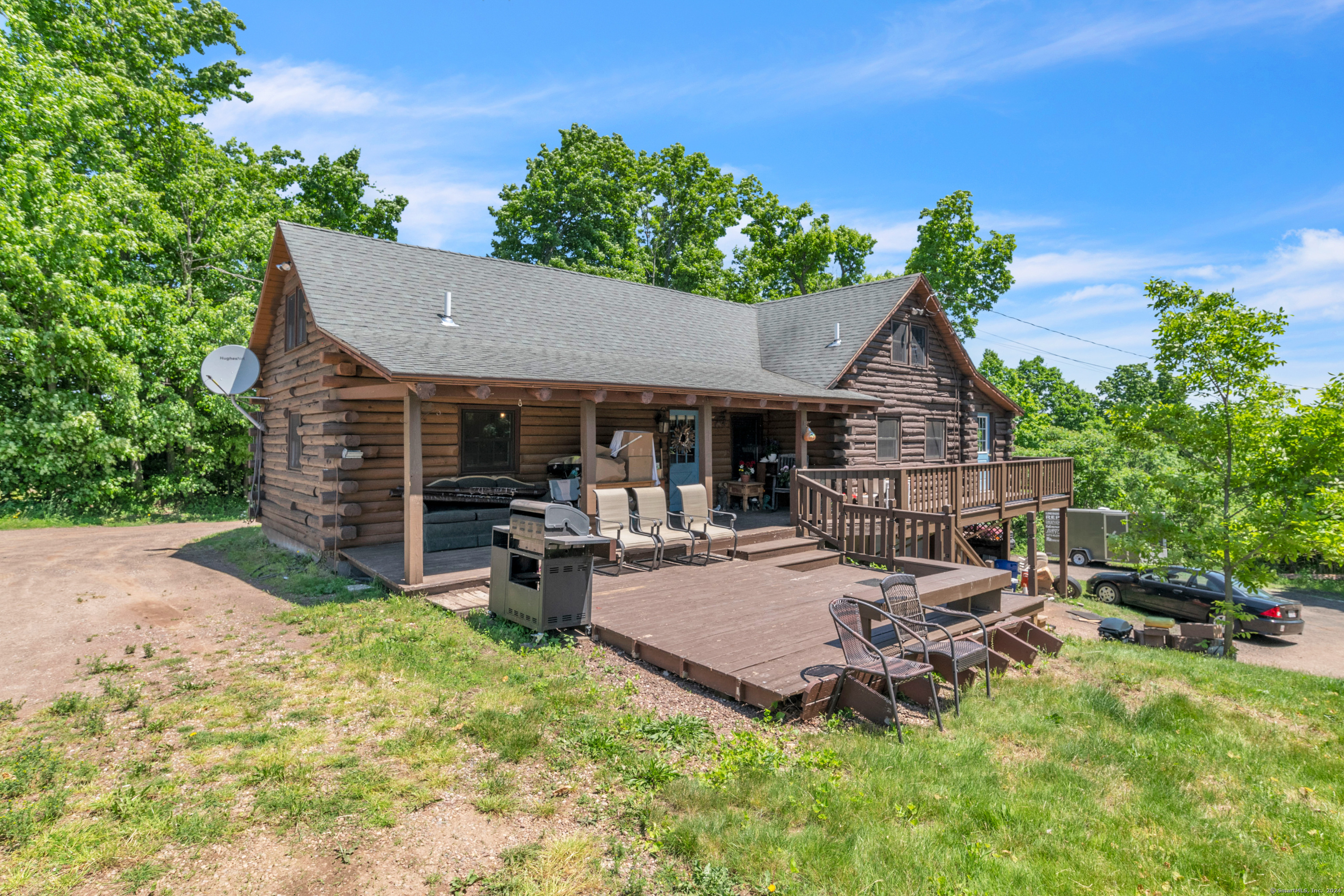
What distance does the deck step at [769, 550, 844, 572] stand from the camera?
991 cm

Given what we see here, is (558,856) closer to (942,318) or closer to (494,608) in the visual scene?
(494,608)

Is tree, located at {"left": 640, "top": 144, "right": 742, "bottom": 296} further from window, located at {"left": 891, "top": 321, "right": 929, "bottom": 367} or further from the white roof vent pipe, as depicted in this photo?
the white roof vent pipe

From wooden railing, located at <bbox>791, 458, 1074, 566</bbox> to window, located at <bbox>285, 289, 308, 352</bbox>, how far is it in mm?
9198

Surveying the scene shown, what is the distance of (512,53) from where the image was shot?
9.04 meters

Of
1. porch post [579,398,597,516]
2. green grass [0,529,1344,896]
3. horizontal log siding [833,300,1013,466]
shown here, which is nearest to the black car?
horizontal log siding [833,300,1013,466]

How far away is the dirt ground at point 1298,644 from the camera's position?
12727 mm

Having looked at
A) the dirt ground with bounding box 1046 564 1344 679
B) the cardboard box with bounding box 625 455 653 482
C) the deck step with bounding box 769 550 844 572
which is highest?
the cardboard box with bounding box 625 455 653 482

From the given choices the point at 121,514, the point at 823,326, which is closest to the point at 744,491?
the point at 823,326

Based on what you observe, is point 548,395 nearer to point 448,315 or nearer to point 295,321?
point 448,315

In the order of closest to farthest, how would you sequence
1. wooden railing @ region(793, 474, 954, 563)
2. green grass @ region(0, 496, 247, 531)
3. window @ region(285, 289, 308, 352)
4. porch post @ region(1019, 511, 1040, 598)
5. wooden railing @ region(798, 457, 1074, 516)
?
wooden railing @ region(793, 474, 954, 563), window @ region(285, 289, 308, 352), wooden railing @ region(798, 457, 1074, 516), green grass @ region(0, 496, 247, 531), porch post @ region(1019, 511, 1040, 598)

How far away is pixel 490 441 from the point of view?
11.8 metres

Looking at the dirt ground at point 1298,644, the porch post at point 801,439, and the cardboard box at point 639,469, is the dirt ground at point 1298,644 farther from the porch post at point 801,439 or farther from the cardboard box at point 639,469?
the cardboard box at point 639,469

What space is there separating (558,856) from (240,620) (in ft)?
20.5

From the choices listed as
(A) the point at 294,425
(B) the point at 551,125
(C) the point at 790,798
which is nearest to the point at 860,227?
(B) the point at 551,125
